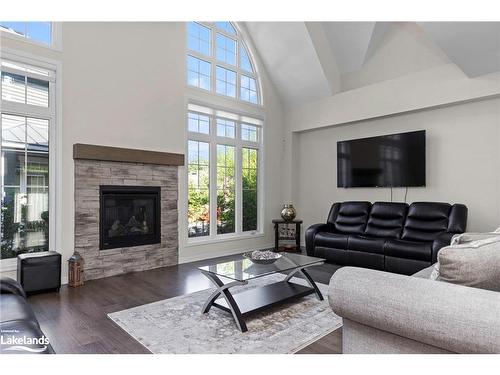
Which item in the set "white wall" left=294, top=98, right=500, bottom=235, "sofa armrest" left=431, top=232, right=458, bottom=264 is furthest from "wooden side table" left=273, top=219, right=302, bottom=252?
"sofa armrest" left=431, top=232, right=458, bottom=264

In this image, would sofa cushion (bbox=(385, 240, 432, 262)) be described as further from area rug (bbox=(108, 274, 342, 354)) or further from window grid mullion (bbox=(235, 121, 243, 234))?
window grid mullion (bbox=(235, 121, 243, 234))

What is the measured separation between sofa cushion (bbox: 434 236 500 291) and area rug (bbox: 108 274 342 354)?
1180mm

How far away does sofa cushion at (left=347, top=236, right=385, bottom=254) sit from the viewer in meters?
4.21

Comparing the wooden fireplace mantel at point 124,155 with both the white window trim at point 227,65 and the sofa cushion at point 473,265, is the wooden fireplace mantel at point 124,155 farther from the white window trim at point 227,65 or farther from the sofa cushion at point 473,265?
the sofa cushion at point 473,265

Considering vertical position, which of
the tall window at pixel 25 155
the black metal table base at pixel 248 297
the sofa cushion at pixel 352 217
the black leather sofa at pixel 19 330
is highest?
the tall window at pixel 25 155

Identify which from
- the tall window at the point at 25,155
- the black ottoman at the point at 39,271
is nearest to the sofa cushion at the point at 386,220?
the black ottoman at the point at 39,271

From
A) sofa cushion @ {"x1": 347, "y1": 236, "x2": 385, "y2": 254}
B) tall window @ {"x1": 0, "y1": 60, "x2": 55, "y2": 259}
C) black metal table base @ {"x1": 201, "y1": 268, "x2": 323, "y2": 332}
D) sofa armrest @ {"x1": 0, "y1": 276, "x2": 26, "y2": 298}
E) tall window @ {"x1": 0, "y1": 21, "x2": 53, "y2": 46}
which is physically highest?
tall window @ {"x1": 0, "y1": 21, "x2": 53, "y2": 46}

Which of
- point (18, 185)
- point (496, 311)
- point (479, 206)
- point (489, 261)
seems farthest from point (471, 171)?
point (18, 185)

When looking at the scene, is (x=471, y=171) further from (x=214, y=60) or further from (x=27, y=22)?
(x=27, y=22)

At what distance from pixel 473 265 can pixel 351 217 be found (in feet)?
12.0

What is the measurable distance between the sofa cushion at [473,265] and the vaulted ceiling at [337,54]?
3.66m

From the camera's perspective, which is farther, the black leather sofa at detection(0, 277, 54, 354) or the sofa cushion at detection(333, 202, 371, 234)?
the sofa cushion at detection(333, 202, 371, 234)

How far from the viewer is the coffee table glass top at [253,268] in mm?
2639

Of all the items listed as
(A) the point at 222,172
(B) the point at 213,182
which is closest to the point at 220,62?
(A) the point at 222,172
